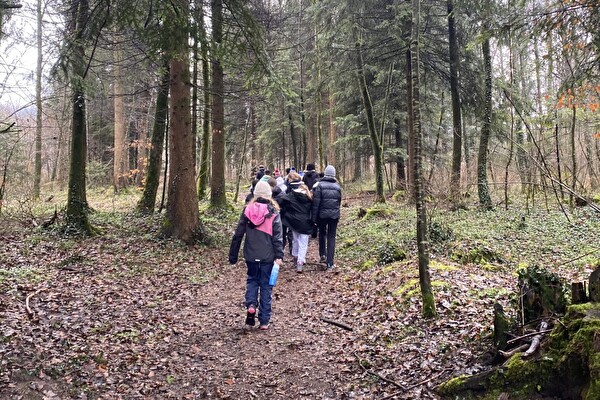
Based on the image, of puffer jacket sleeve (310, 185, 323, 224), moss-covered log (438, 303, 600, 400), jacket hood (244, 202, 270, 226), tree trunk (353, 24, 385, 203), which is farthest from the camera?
tree trunk (353, 24, 385, 203)

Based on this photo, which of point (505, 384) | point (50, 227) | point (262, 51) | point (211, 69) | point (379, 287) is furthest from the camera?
point (211, 69)

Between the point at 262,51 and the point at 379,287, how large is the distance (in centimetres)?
520

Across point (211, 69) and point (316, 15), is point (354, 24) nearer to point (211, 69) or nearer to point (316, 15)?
point (316, 15)

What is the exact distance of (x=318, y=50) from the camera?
75.0 feet

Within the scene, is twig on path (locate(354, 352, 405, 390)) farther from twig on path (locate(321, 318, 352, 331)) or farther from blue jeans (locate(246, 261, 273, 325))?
blue jeans (locate(246, 261, 273, 325))

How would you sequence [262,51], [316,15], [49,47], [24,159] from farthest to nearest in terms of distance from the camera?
[24,159] < [316,15] < [49,47] < [262,51]

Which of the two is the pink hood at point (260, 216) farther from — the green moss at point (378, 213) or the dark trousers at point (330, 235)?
the green moss at point (378, 213)

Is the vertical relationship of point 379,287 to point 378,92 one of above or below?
below

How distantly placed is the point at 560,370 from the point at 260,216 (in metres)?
4.23

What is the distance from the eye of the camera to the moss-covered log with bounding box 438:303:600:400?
294 cm

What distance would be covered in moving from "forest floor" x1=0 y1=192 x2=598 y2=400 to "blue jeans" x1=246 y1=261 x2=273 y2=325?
12.3 inches

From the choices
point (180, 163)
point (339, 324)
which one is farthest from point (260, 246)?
point (180, 163)

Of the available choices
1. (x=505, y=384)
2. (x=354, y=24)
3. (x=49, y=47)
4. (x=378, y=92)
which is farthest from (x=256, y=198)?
(x=378, y=92)

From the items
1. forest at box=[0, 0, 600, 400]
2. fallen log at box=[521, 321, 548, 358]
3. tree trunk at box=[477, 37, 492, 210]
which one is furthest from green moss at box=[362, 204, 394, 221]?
fallen log at box=[521, 321, 548, 358]
